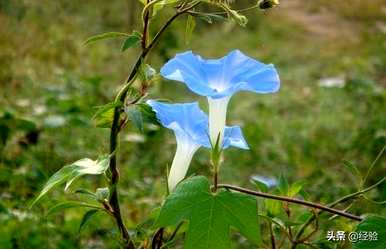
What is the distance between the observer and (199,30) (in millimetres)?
6465

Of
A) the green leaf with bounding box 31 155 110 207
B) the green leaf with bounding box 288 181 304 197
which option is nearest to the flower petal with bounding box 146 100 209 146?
the green leaf with bounding box 31 155 110 207

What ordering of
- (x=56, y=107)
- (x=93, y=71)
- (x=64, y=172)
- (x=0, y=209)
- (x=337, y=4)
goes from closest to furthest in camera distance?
1. (x=64, y=172)
2. (x=0, y=209)
3. (x=56, y=107)
4. (x=93, y=71)
5. (x=337, y=4)

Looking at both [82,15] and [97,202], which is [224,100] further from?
[82,15]

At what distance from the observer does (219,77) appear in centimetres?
103

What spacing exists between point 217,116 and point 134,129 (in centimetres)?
221

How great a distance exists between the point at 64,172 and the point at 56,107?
1784 mm

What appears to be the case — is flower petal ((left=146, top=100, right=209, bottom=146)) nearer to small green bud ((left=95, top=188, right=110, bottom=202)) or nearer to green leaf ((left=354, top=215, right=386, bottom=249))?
small green bud ((left=95, top=188, right=110, bottom=202))

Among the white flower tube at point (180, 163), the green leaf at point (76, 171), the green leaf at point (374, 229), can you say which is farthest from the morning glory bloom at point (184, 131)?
the green leaf at point (374, 229)

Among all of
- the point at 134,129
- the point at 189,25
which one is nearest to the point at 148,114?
the point at 189,25

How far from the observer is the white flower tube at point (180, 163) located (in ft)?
3.45

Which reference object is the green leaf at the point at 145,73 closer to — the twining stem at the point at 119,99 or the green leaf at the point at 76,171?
the twining stem at the point at 119,99

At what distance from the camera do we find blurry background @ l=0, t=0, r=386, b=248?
6.66ft

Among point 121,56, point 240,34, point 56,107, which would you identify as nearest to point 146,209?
point 56,107

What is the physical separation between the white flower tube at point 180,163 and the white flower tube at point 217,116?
6cm
